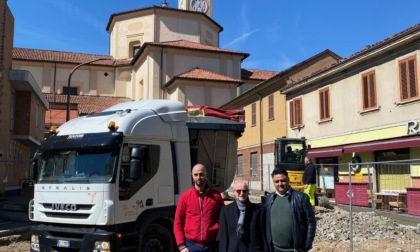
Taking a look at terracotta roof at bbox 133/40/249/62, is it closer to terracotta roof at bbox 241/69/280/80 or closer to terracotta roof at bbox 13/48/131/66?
terracotta roof at bbox 241/69/280/80

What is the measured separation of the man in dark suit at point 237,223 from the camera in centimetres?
452

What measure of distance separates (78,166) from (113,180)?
2.66 ft

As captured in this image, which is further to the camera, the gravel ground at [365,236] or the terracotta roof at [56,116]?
the terracotta roof at [56,116]

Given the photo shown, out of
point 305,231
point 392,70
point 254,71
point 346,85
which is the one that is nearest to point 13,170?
point 346,85

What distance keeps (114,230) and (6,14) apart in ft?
58.7

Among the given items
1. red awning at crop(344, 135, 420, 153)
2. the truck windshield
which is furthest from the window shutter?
the truck windshield

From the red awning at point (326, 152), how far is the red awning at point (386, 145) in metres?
0.50

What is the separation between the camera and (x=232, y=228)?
15.0 feet

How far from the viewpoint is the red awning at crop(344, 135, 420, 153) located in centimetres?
1568

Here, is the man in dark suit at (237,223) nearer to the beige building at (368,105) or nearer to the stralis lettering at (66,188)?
the stralis lettering at (66,188)

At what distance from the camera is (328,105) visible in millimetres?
22172

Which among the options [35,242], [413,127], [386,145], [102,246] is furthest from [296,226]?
[386,145]

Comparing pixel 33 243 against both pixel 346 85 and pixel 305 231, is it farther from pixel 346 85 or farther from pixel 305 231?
pixel 346 85

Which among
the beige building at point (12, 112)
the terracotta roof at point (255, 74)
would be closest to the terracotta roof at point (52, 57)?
the terracotta roof at point (255, 74)
